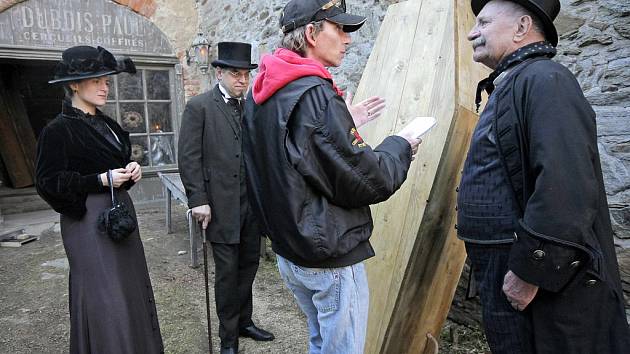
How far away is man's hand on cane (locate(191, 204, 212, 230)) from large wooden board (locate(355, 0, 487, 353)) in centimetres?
116

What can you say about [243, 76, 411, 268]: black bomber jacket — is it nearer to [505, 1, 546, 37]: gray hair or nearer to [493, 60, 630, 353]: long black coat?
[493, 60, 630, 353]: long black coat

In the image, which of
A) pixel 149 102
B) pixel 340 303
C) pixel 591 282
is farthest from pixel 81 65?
pixel 149 102

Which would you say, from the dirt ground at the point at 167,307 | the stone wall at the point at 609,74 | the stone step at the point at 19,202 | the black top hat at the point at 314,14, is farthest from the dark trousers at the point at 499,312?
the stone step at the point at 19,202

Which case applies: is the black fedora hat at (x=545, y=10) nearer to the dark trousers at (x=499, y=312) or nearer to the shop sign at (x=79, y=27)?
the dark trousers at (x=499, y=312)

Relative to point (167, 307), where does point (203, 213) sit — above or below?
above

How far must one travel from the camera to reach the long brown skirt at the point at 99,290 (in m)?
2.17

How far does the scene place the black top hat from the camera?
5.15 feet

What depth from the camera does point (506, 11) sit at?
148 centimetres

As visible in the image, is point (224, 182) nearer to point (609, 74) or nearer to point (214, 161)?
point (214, 161)

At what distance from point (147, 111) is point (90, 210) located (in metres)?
5.30


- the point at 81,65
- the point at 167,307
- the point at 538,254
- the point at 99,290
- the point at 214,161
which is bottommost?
the point at 167,307

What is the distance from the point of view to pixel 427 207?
2143mm

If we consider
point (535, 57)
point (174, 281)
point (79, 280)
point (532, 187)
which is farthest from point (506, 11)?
point (174, 281)

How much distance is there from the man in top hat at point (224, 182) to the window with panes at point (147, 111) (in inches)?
179
